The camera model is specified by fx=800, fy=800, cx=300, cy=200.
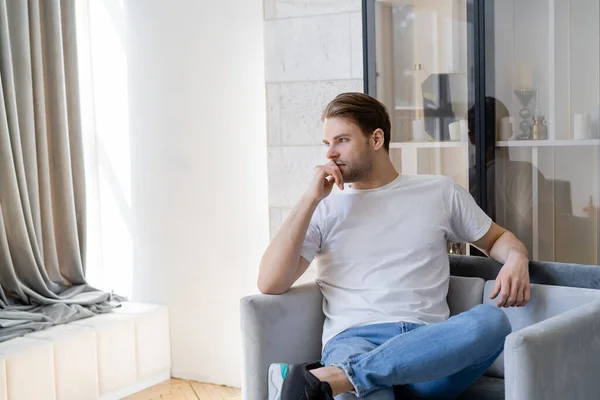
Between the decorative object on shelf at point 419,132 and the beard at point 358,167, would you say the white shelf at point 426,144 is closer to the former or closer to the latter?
the decorative object on shelf at point 419,132

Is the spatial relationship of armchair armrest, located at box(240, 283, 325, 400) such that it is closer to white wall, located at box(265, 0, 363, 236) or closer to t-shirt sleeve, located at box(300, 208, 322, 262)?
t-shirt sleeve, located at box(300, 208, 322, 262)

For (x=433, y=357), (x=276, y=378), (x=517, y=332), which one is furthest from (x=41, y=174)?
(x=517, y=332)

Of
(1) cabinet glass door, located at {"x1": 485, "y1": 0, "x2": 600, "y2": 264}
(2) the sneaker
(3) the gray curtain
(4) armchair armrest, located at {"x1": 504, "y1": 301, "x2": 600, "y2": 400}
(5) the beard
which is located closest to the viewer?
(4) armchair armrest, located at {"x1": 504, "y1": 301, "x2": 600, "y2": 400}

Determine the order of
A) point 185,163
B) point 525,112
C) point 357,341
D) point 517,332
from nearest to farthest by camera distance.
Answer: point 517,332, point 357,341, point 525,112, point 185,163

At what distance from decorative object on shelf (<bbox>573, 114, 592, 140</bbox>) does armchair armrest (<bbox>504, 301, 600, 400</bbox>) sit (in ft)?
2.25

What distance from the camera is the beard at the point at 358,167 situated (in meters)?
2.31

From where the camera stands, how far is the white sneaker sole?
196cm

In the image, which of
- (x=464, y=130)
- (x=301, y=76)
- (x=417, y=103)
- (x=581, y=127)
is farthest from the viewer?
(x=301, y=76)

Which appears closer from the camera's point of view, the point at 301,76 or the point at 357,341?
the point at 357,341

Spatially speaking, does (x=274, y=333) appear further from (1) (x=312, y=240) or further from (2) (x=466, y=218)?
(2) (x=466, y=218)

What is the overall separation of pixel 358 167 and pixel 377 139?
0.37 ft

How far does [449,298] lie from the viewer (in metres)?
2.37

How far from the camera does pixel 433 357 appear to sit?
75.7 inches

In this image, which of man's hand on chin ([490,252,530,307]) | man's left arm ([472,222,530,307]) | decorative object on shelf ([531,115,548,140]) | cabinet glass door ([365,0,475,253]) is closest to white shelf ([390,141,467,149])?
cabinet glass door ([365,0,475,253])
